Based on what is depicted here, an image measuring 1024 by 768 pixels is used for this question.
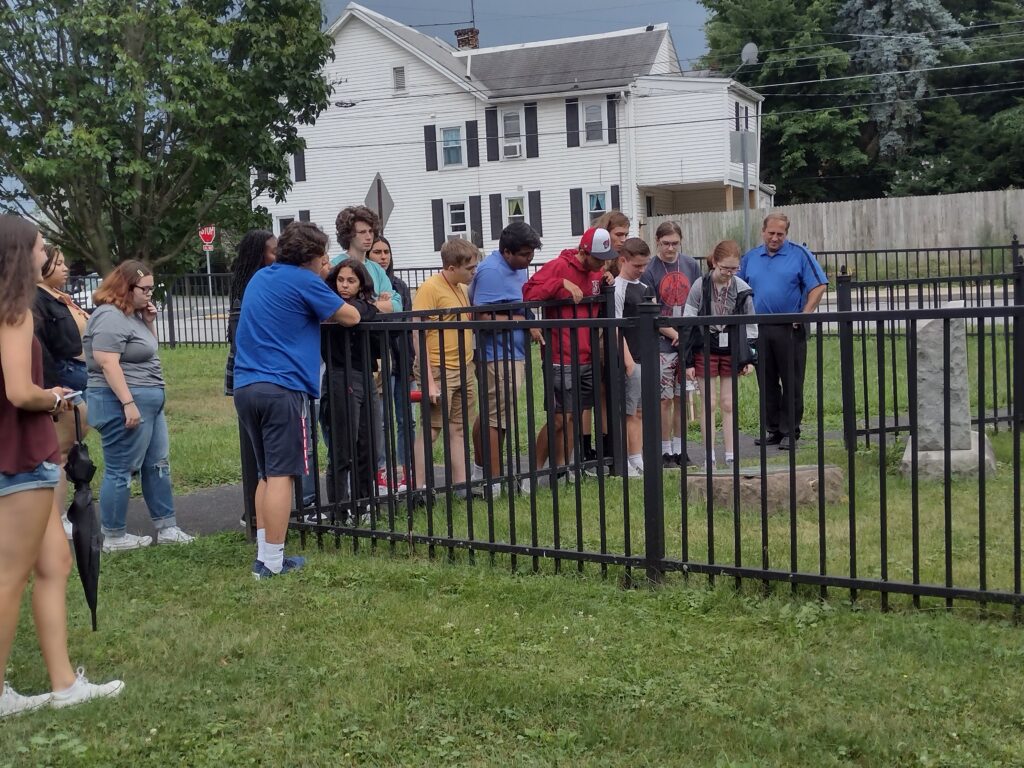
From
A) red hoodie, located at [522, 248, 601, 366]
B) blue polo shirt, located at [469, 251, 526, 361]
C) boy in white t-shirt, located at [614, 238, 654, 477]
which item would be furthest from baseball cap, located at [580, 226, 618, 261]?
boy in white t-shirt, located at [614, 238, 654, 477]

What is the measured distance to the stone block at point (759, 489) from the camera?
23.4ft

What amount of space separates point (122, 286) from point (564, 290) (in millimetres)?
2678

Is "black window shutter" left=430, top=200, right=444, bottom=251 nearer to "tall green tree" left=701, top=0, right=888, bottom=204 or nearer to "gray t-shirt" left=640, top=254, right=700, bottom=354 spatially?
"tall green tree" left=701, top=0, right=888, bottom=204

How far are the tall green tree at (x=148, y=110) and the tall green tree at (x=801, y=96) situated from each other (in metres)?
38.8

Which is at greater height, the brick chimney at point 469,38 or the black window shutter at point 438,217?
the brick chimney at point 469,38

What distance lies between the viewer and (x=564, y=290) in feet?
24.6

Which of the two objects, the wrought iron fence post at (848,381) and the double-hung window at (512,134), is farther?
the double-hung window at (512,134)

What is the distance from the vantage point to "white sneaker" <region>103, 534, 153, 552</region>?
23.4ft

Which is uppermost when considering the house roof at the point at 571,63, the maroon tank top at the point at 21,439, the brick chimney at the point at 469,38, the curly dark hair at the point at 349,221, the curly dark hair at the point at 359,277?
the brick chimney at the point at 469,38

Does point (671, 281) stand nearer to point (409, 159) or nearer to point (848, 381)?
point (848, 381)

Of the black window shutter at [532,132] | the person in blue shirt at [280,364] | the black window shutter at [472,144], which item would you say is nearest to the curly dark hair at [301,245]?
the person in blue shirt at [280,364]

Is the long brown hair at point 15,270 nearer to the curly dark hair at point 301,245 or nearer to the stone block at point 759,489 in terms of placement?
the curly dark hair at point 301,245

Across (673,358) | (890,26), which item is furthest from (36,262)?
(890,26)

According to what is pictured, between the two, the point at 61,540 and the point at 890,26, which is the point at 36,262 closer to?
the point at 61,540
